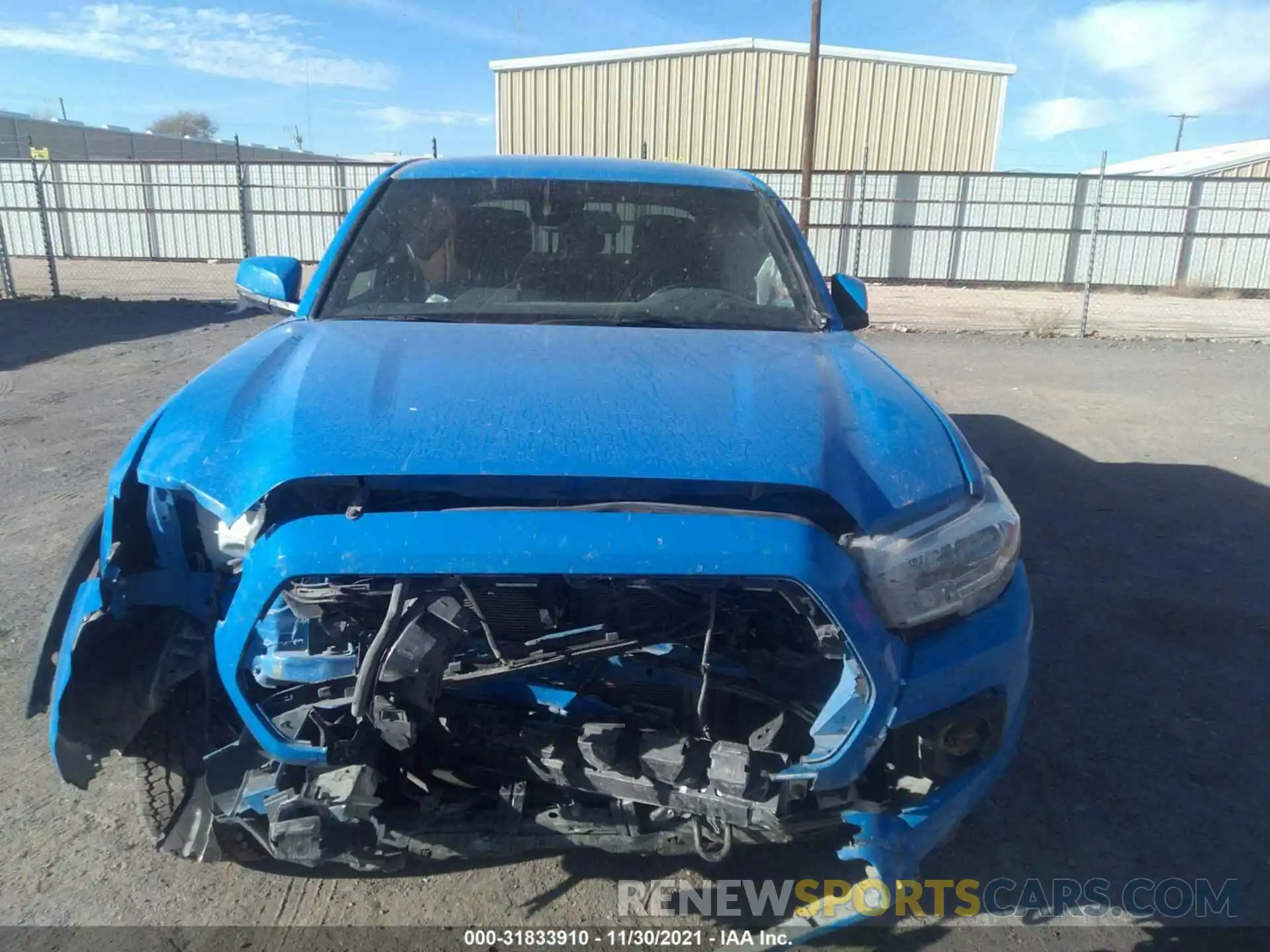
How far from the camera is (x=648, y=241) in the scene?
10.5 feet

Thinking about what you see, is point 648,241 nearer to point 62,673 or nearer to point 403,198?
point 403,198

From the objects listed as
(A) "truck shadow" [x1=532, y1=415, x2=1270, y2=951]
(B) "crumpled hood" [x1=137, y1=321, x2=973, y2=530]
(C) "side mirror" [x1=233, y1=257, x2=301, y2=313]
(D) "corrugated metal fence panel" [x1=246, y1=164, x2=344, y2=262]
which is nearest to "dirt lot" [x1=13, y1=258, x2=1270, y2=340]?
(D) "corrugated metal fence panel" [x1=246, y1=164, x2=344, y2=262]

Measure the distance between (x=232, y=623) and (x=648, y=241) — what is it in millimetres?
2039

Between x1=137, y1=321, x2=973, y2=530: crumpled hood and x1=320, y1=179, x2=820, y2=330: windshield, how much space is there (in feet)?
1.15

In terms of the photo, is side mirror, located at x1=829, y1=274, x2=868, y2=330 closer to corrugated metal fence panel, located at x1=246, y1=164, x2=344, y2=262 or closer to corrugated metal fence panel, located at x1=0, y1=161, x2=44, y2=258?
corrugated metal fence panel, located at x1=246, y1=164, x2=344, y2=262

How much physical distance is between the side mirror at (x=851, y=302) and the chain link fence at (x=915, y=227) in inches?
658

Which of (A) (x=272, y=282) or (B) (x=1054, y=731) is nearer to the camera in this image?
(B) (x=1054, y=731)

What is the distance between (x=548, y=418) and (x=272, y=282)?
1940mm

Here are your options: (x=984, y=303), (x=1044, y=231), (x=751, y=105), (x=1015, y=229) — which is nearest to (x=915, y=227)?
(x=984, y=303)

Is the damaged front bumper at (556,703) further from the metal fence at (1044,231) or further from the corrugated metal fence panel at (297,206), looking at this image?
the corrugated metal fence panel at (297,206)

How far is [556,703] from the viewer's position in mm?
1891

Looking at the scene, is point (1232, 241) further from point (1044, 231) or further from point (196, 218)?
point (196, 218)

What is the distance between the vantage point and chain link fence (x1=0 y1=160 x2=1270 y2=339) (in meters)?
20.5

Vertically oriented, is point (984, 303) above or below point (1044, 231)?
below
